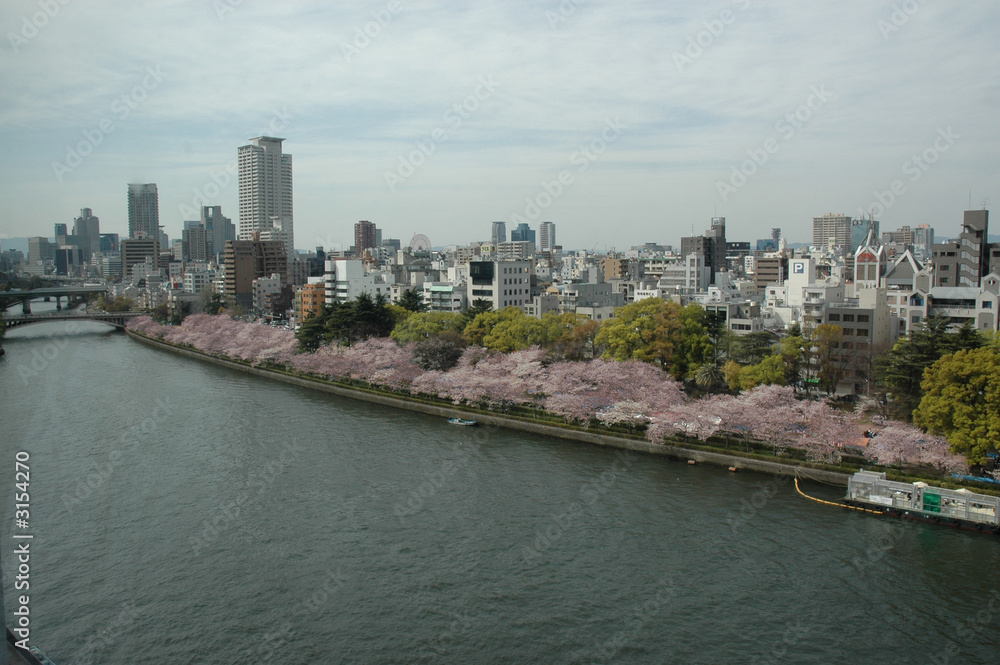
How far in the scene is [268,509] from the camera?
9.57 m

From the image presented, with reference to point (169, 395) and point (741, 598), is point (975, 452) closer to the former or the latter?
point (741, 598)

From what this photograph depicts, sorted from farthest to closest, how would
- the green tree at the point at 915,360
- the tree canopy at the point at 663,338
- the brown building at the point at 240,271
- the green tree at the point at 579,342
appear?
the brown building at the point at 240,271 < the green tree at the point at 579,342 < the tree canopy at the point at 663,338 < the green tree at the point at 915,360

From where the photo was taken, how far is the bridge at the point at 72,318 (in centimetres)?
3284

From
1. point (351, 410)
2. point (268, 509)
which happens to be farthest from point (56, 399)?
point (268, 509)

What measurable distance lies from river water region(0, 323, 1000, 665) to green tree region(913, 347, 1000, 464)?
1388 mm

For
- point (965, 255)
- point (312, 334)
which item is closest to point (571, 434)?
point (312, 334)

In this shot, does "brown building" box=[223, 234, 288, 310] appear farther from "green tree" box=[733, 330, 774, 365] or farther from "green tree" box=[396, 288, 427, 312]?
"green tree" box=[733, 330, 774, 365]

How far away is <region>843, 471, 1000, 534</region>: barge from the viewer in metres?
8.82

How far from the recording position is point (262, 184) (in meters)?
76.3

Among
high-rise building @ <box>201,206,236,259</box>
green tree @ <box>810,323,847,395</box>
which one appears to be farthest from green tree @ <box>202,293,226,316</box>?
high-rise building @ <box>201,206,236,259</box>

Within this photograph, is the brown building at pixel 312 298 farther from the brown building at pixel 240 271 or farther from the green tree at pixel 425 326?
the green tree at pixel 425 326

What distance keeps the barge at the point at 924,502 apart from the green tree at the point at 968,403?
757 mm

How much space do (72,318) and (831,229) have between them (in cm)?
7330

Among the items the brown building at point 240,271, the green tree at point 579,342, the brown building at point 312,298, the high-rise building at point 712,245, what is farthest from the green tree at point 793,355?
the brown building at point 240,271
